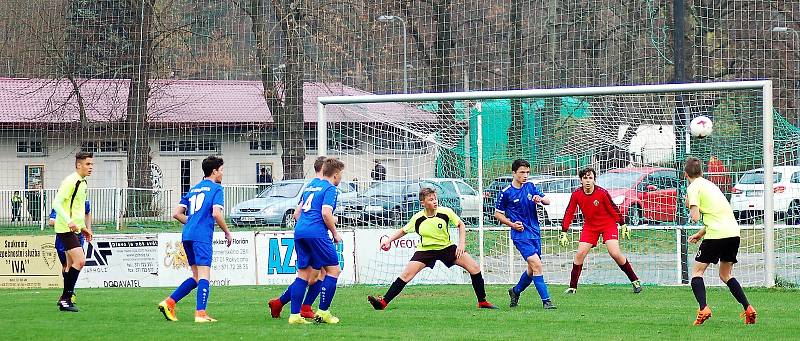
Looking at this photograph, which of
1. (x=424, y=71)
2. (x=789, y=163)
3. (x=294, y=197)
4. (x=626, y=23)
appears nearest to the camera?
(x=789, y=163)

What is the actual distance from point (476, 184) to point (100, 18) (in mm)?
8767

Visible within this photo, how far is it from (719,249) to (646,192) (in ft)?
22.2

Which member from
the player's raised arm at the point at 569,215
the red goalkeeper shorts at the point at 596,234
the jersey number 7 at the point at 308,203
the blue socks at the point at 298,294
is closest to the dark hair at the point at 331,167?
the jersey number 7 at the point at 308,203

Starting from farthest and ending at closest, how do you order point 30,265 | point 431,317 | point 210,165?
point 30,265 → point 431,317 → point 210,165

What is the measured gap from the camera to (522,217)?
14.4m

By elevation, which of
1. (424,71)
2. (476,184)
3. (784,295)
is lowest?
(784,295)

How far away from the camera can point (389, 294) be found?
540 inches

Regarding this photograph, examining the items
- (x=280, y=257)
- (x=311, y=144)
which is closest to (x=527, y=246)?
(x=280, y=257)

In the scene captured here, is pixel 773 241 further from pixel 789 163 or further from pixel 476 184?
pixel 476 184

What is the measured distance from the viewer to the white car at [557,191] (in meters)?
19.1

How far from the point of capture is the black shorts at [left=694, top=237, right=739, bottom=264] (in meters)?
11.8

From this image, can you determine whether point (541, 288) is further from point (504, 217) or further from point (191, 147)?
point (191, 147)

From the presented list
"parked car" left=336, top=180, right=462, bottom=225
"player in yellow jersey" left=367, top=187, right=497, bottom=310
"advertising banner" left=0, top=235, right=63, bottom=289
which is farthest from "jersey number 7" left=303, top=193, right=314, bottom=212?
"advertising banner" left=0, top=235, right=63, bottom=289

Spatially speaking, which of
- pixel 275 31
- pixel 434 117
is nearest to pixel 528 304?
pixel 434 117
